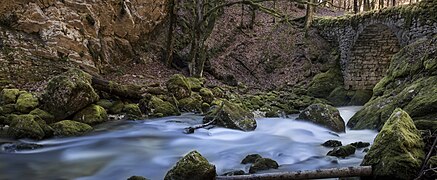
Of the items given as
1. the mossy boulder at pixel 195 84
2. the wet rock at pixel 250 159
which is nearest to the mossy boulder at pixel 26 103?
the wet rock at pixel 250 159

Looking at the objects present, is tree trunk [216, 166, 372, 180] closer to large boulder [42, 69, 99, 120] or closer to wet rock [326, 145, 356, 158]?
wet rock [326, 145, 356, 158]

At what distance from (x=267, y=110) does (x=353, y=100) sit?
16.6 feet

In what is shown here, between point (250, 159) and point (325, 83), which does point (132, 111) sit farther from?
point (325, 83)

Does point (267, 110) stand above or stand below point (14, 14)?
below

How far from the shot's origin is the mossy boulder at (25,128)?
703 cm

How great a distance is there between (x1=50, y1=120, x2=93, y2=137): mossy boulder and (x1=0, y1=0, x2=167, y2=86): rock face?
329 centimetres

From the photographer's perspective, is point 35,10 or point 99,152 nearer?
point 99,152

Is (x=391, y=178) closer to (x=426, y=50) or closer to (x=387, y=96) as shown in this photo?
(x=387, y=96)

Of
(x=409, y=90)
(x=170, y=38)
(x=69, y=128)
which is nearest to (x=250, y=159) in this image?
(x=69, y=128)

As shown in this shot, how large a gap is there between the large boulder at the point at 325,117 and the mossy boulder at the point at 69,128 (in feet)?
17.9

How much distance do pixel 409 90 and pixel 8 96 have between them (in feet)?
30.9

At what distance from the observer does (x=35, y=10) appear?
1151 centimetres

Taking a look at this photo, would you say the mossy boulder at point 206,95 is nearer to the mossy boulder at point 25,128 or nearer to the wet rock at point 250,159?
the mossy boulder at point 25,128

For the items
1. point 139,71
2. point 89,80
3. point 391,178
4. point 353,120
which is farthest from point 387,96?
point 139,71
